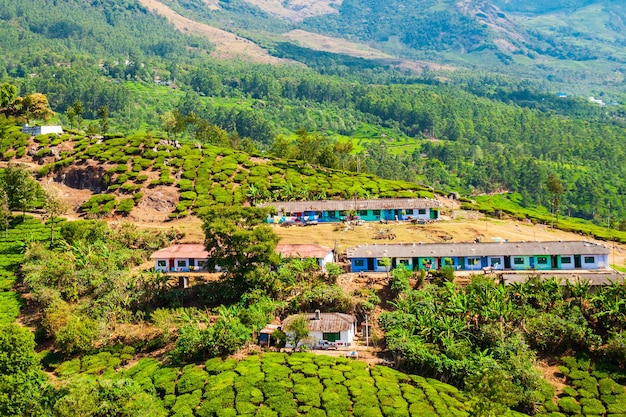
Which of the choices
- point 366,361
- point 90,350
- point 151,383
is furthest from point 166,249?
point 366,361

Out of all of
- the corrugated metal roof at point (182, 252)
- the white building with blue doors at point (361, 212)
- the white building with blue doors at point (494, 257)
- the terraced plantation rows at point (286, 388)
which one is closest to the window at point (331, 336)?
the terraced plantation rows at point (286, 388)

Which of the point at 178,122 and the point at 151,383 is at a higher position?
the point at 178,122

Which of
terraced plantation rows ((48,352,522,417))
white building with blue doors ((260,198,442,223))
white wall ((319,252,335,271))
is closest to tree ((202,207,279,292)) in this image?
white wall ((319,252,335,271))

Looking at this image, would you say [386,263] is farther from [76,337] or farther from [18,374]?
[18,374]

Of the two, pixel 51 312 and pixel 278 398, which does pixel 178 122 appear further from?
pixel 278 398

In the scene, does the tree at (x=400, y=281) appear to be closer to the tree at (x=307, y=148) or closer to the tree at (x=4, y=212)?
the tree at (x=4, y=212)

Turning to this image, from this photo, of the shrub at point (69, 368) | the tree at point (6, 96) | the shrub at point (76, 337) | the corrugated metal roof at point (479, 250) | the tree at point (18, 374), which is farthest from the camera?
the tree at point (6, 96)

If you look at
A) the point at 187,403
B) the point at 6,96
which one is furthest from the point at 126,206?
the point at 6,96
